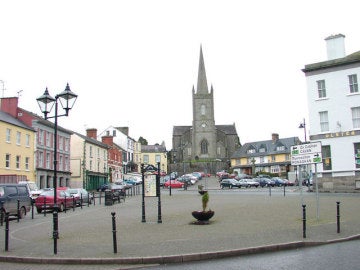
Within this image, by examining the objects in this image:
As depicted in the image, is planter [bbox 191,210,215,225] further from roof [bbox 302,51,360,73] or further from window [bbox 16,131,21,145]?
window [bbox 16,131,21,145]

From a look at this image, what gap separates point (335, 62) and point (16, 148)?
111ft

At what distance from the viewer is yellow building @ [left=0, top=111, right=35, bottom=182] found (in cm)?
4466

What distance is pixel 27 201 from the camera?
78.2ft

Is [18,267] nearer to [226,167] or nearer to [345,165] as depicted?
[345,165]

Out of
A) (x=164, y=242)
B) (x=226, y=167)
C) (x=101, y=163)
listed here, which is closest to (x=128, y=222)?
(x=164, y=242)

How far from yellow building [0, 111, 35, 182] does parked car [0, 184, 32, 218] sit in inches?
794

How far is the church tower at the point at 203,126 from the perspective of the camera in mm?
111438

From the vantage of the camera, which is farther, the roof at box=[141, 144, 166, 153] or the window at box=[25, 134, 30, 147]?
the roof at box=[141, 144, 166, 153]

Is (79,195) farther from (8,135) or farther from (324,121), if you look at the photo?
(324,121)

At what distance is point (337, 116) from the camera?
38.0m

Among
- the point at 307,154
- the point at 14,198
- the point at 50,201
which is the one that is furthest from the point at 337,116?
the point at 14,198

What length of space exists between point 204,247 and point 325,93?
30.8 m

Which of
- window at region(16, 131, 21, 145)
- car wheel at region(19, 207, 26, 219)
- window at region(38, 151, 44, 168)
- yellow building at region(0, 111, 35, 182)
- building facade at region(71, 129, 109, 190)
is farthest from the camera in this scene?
building facade at region(71, 129, 109, 190)

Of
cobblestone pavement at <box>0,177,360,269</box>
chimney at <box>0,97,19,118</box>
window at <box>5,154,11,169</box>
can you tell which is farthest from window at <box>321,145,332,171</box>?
chimney at <box>0,97,19,118</box>
